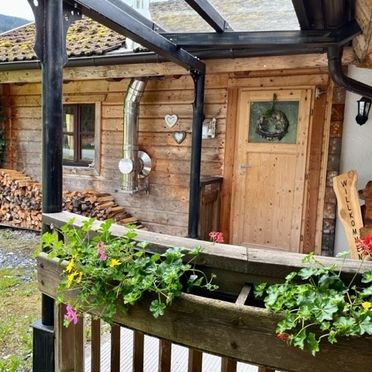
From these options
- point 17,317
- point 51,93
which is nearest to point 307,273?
point 51,93

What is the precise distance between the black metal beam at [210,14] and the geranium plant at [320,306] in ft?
7.34

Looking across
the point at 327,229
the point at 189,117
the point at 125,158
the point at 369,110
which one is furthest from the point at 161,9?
the point at 327,229

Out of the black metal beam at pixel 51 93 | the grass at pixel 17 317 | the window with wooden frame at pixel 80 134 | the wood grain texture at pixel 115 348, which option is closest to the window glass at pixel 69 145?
the window with wooden frame at pixel 80 134

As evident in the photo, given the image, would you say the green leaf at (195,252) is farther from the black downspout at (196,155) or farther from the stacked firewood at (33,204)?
the stacked firewood at (33,204)

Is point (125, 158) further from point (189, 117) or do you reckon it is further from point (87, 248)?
point (87, 248)

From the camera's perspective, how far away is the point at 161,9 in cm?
316

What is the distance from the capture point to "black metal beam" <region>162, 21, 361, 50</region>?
283 centimetres

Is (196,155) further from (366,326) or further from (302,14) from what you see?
(366,326)

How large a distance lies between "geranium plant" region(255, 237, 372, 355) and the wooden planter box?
40 millimetres

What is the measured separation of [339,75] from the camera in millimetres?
3189

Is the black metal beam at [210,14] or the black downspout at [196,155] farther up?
the black metal beam at [210,14]

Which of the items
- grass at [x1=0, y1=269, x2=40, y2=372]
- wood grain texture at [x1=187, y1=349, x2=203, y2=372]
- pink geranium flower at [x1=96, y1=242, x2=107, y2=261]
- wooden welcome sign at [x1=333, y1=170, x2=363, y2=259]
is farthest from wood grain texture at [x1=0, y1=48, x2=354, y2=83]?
wood grain texture at [x1=187, y1=349, x2=203, y2=372]

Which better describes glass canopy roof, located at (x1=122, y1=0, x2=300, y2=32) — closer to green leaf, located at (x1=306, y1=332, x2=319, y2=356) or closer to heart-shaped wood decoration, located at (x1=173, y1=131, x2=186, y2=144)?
heart-shaped wood decoration, located at (x1=173, y1=131, x2=186, y2=144)

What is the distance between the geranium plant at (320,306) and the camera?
88cm
